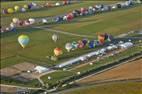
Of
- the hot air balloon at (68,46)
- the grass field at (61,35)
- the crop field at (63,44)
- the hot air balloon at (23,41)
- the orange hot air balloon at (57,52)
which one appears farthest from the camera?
the hot air balloon at (23,41)

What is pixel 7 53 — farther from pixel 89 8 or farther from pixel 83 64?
pixel 89 8

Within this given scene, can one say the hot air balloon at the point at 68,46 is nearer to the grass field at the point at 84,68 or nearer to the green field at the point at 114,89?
the grass field at the point at 84,68

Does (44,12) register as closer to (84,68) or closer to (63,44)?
(63,44)


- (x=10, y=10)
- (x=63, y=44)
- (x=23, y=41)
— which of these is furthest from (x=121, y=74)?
(x=10, y=10)

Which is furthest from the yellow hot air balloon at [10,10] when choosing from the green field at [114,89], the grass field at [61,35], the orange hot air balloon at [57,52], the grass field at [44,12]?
the green field at [114,89]

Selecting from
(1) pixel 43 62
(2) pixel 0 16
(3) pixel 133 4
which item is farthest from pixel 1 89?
(3) pixel 133 4

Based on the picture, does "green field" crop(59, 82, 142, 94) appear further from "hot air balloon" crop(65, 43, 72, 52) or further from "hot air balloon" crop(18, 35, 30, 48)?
"hot air balloon" crop(18, 35, 30, 48)

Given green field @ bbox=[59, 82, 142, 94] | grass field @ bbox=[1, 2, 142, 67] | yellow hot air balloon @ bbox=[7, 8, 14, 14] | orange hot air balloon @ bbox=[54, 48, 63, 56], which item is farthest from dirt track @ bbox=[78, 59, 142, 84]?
yellow hot air balloon @ bbox=[7, 8, 14, 14]
